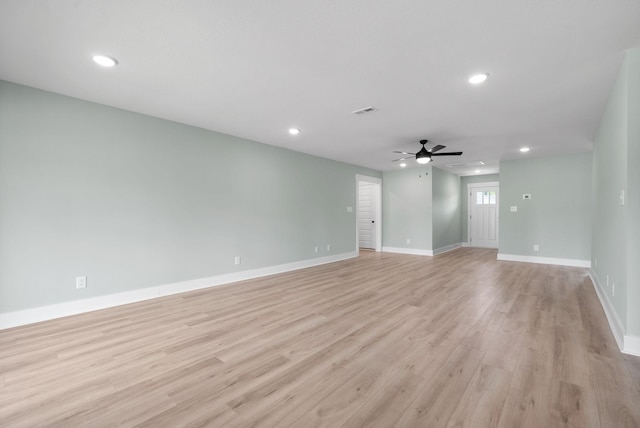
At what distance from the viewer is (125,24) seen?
2.08 metres

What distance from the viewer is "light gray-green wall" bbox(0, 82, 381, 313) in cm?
306

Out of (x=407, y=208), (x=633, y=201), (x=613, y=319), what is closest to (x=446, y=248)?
(x=407, y=208)

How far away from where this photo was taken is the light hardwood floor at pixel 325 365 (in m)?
1.67

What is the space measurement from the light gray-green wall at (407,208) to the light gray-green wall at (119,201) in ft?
13.3

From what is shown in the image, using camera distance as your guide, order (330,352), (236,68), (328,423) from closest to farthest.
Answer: (328,423) < (330,352) < (236,68)

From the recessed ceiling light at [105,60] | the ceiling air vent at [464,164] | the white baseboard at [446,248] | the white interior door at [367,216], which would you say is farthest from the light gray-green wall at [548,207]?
the recessed ceiling light at [105,60]

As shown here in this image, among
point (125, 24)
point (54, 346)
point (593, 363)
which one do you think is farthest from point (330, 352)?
point (125, 24)

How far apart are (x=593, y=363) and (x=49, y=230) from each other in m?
5.48

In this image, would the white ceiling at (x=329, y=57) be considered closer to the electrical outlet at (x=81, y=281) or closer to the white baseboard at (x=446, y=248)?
the electrical outlet at (x=81, y=281)

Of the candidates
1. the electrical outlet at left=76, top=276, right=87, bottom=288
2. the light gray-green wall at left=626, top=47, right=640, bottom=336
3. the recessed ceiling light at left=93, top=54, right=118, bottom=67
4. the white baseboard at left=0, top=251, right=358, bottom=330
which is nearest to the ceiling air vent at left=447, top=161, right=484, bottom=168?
the light gray-green wall at left=626, top=47, right=640, bottom=336

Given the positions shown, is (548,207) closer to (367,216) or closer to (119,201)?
(367,216)

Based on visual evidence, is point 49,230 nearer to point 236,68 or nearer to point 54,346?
point 54,346

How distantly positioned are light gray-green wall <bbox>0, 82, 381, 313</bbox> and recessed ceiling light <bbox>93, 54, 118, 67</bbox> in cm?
124

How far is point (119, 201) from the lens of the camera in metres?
3.72
